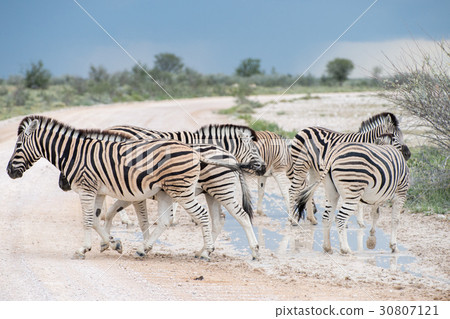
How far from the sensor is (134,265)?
818 centimetres

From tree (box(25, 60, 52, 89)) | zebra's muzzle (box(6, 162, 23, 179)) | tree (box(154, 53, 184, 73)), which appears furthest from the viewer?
tree (box(154, 53, 184, 73))

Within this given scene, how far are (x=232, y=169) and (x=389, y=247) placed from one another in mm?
2795

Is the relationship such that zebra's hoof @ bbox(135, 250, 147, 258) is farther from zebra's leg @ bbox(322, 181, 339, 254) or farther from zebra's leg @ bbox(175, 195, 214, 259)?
zebra's leg @ bbox(322, 181, 339, 254)

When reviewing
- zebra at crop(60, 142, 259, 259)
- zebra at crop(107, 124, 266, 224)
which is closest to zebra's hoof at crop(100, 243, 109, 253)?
zebra at crop(60, 142, 259, 259)

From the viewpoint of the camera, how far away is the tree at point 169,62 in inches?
3105

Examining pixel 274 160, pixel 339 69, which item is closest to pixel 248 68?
pixel 339 69

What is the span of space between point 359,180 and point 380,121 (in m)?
2.93

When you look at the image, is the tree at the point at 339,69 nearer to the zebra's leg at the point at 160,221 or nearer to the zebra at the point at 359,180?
the zebra at the point at 359,180

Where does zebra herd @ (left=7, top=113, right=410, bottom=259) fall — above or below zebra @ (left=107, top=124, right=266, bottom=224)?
below

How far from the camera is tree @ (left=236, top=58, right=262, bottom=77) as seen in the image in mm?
94875

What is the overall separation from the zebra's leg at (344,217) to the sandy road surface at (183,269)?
7.1 inches

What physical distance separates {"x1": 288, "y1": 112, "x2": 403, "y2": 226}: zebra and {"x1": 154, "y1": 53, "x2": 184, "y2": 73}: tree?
6841 centimetres

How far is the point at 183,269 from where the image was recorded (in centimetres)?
809

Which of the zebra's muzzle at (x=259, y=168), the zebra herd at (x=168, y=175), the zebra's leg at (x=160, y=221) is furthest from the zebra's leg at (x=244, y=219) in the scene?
the zebra's muzzle at (x=259, y=168)
